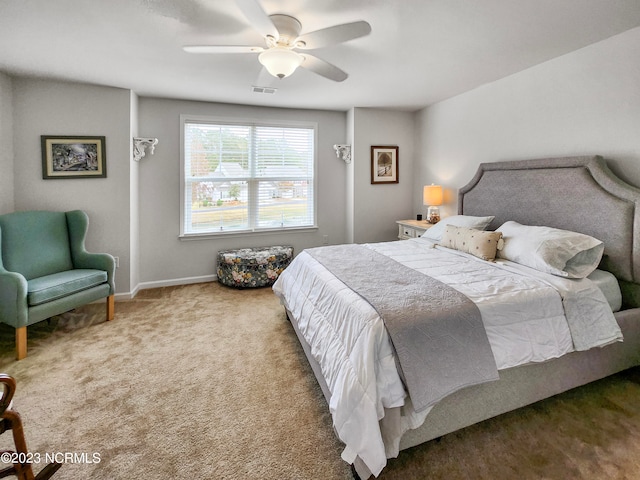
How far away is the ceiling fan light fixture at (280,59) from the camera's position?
2061mm

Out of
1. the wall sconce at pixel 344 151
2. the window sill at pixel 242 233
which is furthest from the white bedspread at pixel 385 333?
the wall sconce at pixel 344 151

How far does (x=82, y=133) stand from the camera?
11.4 feet

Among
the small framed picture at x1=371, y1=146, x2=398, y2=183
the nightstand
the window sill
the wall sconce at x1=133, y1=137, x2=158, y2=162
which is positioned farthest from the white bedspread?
the wall sconce at x1=133, y1=137, x2=158, y2=162

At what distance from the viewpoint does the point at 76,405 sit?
1.95 meters

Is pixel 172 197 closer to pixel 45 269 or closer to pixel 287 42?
pixel 45 269

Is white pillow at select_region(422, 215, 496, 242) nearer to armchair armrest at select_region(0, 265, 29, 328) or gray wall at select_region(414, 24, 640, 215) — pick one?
gray wall at select_region(414, 24, 640, 215)

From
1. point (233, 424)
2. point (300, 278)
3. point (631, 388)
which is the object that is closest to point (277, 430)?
point (233, 424)

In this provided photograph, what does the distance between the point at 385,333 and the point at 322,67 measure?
1914mm

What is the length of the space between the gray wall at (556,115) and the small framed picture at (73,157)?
13.8 ft

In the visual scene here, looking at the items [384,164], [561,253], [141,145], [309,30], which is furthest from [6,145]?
[561,253]

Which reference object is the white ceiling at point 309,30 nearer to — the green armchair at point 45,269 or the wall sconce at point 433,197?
the wall sconce at point 433,197

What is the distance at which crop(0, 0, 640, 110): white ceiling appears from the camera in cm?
198

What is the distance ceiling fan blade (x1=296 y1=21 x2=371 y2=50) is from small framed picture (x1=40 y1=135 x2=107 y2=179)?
2837 millimetres

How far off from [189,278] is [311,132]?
275 centimetres
